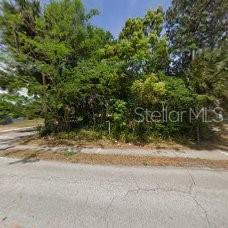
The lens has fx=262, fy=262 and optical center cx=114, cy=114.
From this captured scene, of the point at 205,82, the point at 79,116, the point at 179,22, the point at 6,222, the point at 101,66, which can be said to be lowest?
the point at 6,222

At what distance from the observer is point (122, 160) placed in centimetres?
945

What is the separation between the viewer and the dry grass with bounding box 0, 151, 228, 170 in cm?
873

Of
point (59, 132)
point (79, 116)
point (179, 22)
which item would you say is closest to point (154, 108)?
point (79, 116)

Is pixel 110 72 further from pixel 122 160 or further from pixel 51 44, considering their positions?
pixel 122 160

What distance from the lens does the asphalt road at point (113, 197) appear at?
4734 millimetres

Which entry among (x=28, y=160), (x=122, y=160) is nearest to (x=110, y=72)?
(x=122, y=160)

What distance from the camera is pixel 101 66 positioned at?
12.8m

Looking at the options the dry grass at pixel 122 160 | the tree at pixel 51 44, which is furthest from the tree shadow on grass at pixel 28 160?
the tree at pixel 51 44

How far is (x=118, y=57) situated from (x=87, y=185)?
25.4ft

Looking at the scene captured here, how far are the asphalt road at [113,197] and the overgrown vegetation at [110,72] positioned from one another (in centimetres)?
486

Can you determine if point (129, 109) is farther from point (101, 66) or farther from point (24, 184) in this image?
point (24, 184)

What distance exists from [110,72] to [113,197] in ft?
25.5

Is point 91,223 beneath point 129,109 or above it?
beneath

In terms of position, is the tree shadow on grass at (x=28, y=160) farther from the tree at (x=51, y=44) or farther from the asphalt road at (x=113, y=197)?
the tree at (x=51, y=44)
